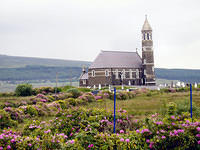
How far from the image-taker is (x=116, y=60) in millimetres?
68625

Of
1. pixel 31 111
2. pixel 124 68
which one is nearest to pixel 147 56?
pixel 124 68

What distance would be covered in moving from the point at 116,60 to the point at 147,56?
25.5ft

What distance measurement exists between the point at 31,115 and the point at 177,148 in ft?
44.1

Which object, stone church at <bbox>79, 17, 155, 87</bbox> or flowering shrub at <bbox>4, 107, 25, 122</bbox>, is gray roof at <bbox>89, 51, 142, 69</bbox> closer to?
stone church at <bbox>79, 17, 155, 87</bbox>

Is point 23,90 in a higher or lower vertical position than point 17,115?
higher

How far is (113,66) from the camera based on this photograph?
6650 cm

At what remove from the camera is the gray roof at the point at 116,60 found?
218ft

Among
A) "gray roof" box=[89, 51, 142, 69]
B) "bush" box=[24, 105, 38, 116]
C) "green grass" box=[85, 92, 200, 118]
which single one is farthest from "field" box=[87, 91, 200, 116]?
"gray roof" box=[89, 51, 142, 69]

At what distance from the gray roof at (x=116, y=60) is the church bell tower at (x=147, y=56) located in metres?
2.19

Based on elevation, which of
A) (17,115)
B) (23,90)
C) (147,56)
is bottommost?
(17,115)

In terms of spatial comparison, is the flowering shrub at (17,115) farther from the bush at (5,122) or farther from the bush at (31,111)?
the bush at (5,122)

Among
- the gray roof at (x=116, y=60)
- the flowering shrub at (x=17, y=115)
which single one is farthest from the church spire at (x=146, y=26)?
the flowering shrub at (x=17, y=115)

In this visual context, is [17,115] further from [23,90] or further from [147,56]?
[147,56]

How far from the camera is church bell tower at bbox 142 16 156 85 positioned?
69188mm
